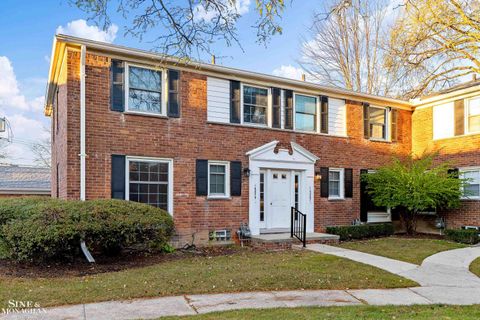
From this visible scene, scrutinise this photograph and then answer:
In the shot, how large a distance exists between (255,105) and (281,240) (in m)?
4.42

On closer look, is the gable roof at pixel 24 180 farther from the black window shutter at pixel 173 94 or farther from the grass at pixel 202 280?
the grass at pixel 202 280

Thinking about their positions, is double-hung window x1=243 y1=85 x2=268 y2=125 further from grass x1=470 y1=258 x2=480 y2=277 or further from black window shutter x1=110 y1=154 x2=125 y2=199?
grass x1=470 y1=258 x2=480 y2=277

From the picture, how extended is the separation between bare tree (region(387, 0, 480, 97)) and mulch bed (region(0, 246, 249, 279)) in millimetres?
8486

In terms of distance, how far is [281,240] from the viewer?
11.2 m

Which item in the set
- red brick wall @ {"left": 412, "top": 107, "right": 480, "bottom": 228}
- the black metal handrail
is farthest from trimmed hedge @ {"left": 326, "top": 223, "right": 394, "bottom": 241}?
red brick wall @ {"left": 412, "top": 107, "right": 480, "bottom": 228}

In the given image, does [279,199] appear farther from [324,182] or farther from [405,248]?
[405,248]

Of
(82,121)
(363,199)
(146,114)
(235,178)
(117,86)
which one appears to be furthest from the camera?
(363,199)

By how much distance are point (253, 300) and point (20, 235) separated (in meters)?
4.91

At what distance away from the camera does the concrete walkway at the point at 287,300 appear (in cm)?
501

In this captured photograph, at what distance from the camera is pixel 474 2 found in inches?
470

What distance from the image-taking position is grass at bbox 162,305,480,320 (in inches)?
191

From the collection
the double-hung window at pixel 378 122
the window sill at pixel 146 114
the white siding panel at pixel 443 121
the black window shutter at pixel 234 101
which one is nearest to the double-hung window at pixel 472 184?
the white siding panel at pixel 443 121

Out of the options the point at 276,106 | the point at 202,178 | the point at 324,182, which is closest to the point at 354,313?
the point at 202,178

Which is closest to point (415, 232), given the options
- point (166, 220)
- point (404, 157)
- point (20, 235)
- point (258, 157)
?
point (404, 157)
